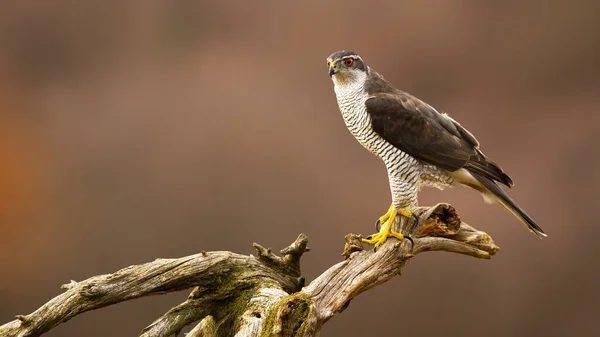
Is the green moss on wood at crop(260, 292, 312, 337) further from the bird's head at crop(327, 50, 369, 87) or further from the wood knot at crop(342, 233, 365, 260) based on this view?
the bird's head at crop(327, 50, 369, 87)

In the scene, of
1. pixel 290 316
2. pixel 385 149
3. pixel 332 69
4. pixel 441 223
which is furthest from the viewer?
pixel 441 223

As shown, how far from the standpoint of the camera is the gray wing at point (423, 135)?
3463mm

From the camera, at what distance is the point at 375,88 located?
357cm

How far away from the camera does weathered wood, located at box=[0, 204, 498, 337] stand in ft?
9.43

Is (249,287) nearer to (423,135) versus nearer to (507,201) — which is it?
(423,135)

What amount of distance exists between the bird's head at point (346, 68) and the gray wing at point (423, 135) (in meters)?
0.15

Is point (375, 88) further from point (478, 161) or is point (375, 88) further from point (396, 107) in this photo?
point (478, 161)

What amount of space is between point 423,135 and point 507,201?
61 cm

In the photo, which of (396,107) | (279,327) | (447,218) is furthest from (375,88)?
(279,327)

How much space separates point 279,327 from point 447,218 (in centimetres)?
139

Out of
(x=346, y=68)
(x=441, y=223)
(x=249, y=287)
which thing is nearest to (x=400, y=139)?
(x=346, y=68)

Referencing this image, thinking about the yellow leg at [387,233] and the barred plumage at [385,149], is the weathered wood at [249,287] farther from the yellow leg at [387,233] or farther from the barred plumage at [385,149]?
the barred plumage at [385,149]

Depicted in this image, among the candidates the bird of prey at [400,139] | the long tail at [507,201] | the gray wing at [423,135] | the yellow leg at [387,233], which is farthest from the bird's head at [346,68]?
the long tail at [507,201]

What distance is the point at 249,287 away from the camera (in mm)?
3293
